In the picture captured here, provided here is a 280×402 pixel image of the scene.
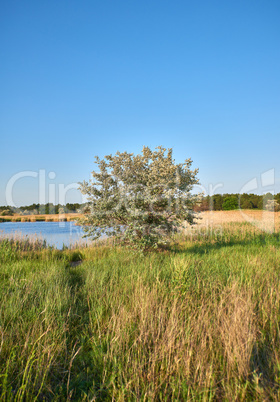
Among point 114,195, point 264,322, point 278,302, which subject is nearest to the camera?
point 264,322

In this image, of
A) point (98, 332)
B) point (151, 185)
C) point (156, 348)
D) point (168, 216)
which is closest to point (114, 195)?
point (151, 185)

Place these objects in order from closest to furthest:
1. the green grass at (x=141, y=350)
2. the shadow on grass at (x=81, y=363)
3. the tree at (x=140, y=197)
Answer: the green grass at (x=141, y=350) → the shadow on grass at (x=81, y=363) → the tree at (x=140, y=197)

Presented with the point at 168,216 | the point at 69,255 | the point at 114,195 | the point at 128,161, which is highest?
the point at 128,161

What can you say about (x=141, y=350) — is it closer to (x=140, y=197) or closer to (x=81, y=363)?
(x=81, y=363)

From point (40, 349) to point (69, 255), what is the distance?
6.96m

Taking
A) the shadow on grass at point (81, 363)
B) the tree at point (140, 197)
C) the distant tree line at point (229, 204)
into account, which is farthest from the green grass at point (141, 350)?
the distant tree line at point (229, 204)

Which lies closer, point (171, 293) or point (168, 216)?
point (171, 293)

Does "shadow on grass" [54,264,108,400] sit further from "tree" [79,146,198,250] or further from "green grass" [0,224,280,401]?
"tree" [79,146,198,250]

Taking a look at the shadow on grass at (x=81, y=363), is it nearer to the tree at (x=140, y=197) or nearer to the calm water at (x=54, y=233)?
the tree at (x=140, y=197)

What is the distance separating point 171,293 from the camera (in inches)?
156

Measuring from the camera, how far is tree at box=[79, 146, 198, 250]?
7.22 meters

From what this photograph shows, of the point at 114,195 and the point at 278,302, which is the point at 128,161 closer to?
the point at 114,195

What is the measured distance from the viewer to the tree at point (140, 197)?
722 cm

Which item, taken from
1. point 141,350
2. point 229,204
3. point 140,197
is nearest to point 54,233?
point 140,197
